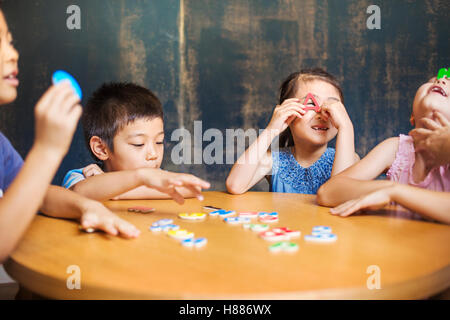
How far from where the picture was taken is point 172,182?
1090mm

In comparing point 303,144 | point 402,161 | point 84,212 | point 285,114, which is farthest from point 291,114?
point 84,212

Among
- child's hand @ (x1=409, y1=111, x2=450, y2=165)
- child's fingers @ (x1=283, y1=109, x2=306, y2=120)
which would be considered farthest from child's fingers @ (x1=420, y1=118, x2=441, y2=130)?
child's fingers @ (x1=283, y1=109, x2=306, y2=120)

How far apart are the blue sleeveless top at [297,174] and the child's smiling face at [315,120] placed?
0.42 feet

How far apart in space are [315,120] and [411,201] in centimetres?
88

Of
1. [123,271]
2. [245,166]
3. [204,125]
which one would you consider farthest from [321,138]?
[204,125]

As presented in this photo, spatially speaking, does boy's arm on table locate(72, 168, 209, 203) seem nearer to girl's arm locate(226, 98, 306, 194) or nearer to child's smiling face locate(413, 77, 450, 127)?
girl's arm locate(226, 98, 306, 194)

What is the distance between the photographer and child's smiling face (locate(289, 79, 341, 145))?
188 centimetres

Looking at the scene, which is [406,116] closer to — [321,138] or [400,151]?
[321,138]

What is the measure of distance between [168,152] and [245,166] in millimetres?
2163

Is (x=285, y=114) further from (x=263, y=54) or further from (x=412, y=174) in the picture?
(x=263, y=54)

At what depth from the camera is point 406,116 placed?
3.78 metres

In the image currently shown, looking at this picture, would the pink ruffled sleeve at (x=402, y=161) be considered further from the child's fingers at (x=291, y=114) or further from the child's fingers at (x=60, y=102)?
the child's fingers at (x=60, y=102)

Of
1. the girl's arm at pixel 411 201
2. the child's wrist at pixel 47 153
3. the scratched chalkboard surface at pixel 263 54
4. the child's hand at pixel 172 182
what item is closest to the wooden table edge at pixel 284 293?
the child's wrist at pixel 47 153

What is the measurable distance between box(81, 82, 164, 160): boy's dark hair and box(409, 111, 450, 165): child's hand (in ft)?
3.39
